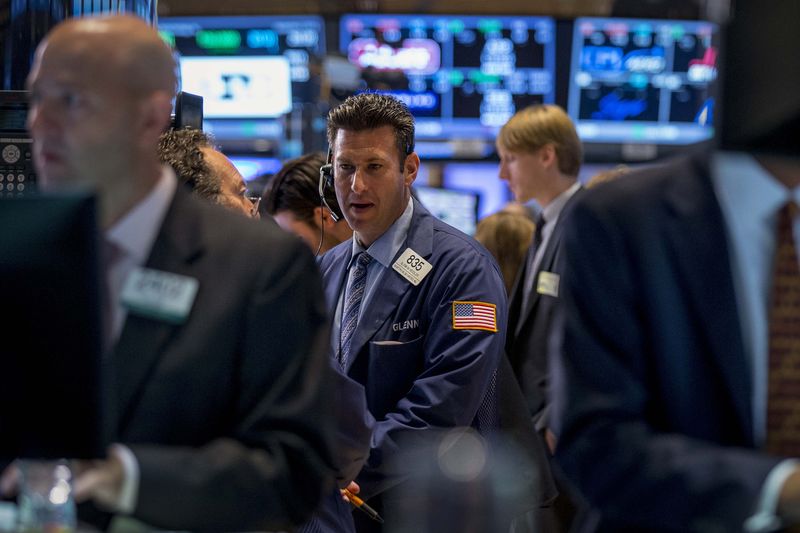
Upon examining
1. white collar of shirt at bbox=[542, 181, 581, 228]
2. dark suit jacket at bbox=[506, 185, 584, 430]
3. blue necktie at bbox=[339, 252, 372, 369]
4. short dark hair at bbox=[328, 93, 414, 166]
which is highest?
short dark hair at bbox=[328, 93, 414, 166]

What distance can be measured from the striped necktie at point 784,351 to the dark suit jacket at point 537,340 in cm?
240

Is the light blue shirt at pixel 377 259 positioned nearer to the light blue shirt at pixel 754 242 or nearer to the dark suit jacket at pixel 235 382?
the dark suit jacket at pixel 235 382

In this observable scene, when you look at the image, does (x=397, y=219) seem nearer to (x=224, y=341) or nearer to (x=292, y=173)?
(x=292, y=173)

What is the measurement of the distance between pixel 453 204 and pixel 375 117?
447cm

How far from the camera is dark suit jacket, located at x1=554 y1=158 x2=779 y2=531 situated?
5.43 ft

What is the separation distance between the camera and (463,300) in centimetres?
321

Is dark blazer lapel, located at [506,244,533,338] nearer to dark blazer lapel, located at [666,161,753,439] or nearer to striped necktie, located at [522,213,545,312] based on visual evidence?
striped necktie, located at [522,213,545,312]

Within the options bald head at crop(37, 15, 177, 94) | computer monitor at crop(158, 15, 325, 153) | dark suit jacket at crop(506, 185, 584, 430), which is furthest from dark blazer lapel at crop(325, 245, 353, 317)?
computer monitor at crop(158, 15, 325, 153)

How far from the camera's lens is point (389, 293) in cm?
326

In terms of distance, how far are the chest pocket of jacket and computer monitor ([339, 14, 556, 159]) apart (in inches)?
222

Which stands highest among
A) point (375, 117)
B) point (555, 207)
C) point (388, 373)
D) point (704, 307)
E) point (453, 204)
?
point (375, 117)

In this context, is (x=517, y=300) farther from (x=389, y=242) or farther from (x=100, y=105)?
(x=100, y=105)

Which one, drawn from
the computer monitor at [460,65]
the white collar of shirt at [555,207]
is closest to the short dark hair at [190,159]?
the white collar of shirt at [555,207]

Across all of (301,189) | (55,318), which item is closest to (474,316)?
(301,189)
